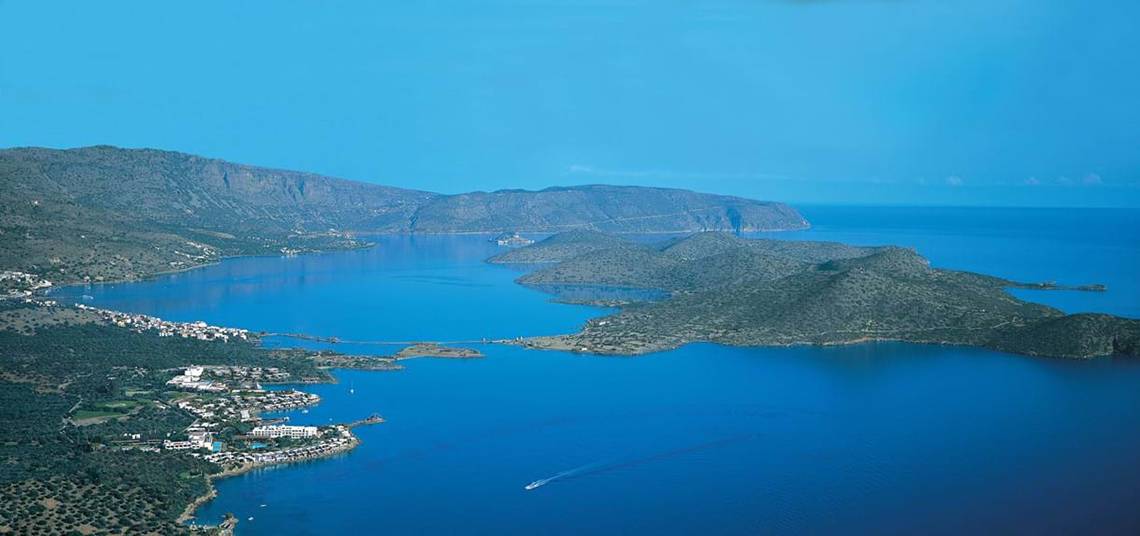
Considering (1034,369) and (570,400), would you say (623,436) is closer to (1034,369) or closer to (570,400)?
(570,400)

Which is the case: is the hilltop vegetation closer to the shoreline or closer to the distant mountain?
the shoreline

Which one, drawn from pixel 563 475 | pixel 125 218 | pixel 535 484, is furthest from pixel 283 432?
pixel 125 218

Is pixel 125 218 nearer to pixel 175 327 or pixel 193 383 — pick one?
pixel 175 327

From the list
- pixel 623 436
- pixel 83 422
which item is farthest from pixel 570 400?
pixel 83 422

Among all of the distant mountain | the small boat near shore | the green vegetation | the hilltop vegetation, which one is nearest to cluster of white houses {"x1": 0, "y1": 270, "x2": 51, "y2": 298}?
the distant mountain

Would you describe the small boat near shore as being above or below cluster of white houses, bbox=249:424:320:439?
below
